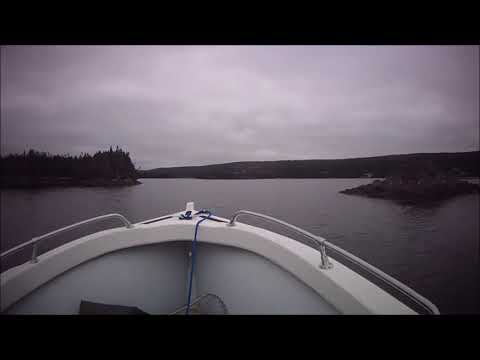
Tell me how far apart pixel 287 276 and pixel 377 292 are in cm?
38

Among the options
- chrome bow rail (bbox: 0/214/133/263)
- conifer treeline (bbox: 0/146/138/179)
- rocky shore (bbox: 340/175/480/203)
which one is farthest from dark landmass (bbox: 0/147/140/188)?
rocky shore (bbox: 340/175/480/203)

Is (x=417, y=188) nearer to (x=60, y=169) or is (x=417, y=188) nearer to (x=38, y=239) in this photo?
(x=38, y=239)

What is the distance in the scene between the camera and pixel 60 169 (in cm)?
734

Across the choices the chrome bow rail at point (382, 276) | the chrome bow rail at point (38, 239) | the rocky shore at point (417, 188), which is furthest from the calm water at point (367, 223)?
the chrome bow rail at point (382, 276)

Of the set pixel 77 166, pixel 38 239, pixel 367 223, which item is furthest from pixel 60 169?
pixel 367 223

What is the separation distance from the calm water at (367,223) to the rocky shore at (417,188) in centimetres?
68

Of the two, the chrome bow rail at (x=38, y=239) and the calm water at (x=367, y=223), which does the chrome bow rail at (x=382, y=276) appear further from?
the calm water at (x=367, y=223)

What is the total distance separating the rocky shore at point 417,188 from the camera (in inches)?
370

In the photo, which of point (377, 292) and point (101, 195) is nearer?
point (377, 292)

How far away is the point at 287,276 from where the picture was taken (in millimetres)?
996

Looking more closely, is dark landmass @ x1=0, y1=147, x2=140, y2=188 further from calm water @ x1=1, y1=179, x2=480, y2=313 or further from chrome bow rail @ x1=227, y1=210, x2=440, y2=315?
chrome bow rail @ x1=227, y1=210, x2=440, y2=315
